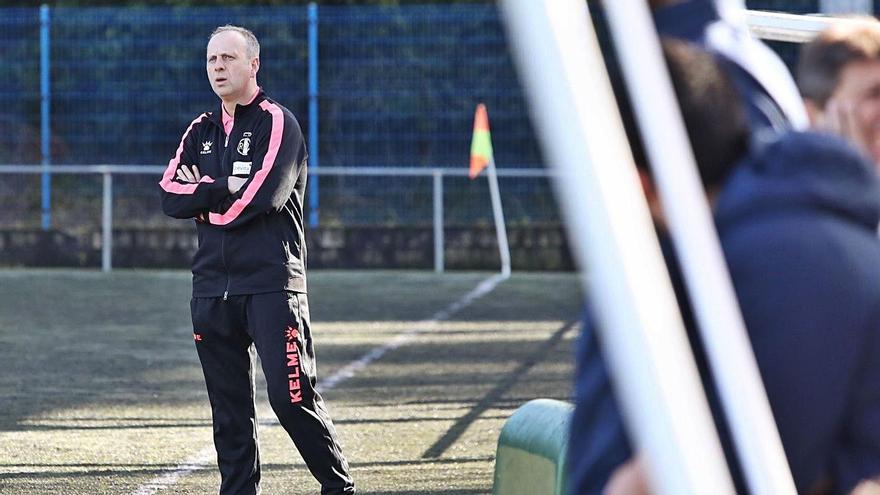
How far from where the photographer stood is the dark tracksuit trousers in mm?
5895

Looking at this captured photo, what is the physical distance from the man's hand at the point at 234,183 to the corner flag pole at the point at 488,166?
11.4 meters

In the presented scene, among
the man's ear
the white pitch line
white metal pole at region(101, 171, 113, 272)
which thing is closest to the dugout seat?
the man's ear

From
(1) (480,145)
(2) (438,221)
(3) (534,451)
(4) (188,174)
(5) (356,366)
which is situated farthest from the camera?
(2) (438,221)

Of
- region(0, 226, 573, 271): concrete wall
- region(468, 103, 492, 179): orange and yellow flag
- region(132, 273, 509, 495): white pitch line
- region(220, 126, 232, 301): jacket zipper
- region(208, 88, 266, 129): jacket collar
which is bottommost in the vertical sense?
region(0, 226, 573, 271): concrete wall

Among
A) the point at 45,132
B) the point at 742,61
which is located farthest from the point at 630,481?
the point at 45,132

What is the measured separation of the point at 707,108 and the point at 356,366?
8787 mm

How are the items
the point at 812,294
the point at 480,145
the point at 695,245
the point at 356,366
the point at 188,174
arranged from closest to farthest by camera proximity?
1. the point at 695,245
2. the point at 812,294
3. the point at 188,174
4. the point at 356,366
5. the point at 480,145

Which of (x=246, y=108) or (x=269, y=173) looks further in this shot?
(x=246, y=108)

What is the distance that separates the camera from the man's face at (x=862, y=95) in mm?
2441

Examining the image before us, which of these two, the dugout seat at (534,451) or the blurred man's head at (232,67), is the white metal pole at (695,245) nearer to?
the dugout seat at (534,451)

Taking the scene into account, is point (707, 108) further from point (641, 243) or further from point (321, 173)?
point (321, 173)

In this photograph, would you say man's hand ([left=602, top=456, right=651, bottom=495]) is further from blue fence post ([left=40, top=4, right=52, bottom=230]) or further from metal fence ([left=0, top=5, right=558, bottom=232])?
blue fence post ([left=40, top=4, right=52, bottom=230])

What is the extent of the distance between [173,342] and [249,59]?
6.29 metres

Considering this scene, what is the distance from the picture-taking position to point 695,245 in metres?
1.92
